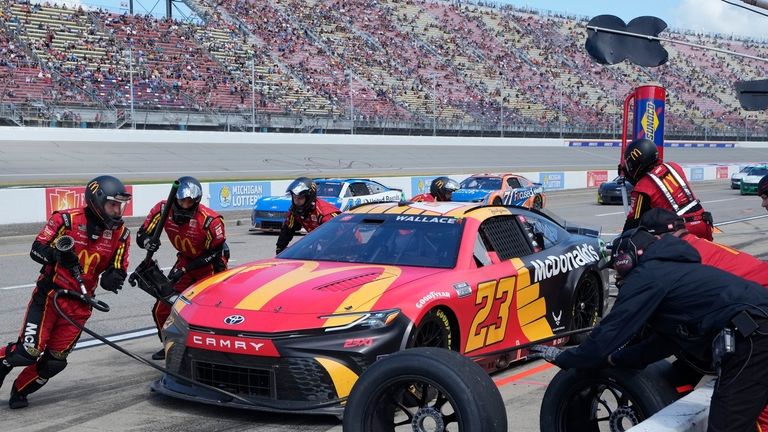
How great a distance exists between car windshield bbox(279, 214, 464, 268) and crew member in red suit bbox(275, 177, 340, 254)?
150 cm

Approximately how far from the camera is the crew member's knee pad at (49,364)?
6230mm

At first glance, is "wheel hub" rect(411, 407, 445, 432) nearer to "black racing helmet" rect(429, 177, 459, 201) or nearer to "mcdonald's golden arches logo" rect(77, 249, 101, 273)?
"mcdonald's golden arches logo" rect(77, 249, 101, 273)

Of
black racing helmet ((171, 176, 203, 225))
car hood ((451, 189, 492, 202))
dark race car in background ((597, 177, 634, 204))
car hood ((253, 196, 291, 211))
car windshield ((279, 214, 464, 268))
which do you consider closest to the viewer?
car windshield ((279, 214, 464, 268))

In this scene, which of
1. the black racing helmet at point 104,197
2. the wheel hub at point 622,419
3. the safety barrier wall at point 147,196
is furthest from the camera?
the safety barrier wall at point 147,196

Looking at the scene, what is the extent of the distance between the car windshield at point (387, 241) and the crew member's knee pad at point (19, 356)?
6.92 feet

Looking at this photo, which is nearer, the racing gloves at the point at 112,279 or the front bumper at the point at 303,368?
the front bumper at the point at 303,368

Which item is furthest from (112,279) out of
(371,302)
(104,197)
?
(371,302)

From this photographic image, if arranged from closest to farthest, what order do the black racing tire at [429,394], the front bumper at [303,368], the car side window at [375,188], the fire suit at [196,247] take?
the black racing tire at [429,394], the front bumper at [303,368], the fire suit at [196,247], the car side window at [375,188]

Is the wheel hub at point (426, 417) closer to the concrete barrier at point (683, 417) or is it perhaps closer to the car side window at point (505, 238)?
the concrete barrier at point (683, 417)

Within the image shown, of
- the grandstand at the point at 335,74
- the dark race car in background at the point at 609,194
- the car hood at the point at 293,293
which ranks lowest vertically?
the dark race car in background at the point at 609,194

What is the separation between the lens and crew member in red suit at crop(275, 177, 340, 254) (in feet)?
29.8

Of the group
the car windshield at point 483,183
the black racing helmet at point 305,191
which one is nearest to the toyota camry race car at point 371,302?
the black racing helmet at point 305,191

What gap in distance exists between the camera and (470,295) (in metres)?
6.52

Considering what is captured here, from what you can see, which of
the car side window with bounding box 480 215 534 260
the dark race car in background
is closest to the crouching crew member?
the car side window with bounding box 480 215 534 260
